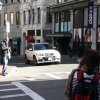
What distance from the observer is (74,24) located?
36219 mm

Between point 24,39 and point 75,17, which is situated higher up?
point 75,17

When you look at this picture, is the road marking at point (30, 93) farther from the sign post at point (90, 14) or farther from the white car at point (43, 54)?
the sign post at point (90, 14)

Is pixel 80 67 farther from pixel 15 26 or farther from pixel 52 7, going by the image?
pixel 15 26

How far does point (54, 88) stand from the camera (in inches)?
431

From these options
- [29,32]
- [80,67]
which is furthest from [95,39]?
[80,67]

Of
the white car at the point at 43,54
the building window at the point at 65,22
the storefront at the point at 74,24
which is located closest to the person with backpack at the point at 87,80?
the white car at the point at 43,54

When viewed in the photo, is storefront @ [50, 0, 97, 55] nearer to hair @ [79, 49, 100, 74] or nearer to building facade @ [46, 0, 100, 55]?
building facade @ [46, 0, 100, 55]

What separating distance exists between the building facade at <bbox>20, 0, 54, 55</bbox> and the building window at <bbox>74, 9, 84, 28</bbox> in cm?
757

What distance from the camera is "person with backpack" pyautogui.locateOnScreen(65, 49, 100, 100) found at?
3.30 metres

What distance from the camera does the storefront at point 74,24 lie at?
33403 millimetres

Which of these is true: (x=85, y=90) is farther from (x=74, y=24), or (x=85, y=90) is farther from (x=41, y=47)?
(x=74, y=24)

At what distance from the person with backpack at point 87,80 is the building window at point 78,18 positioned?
31350 millimetres

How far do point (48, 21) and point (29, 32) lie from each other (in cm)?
519

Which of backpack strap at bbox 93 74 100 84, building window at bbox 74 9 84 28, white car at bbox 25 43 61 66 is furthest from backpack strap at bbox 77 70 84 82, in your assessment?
building window at bbox 74 9 84 28
